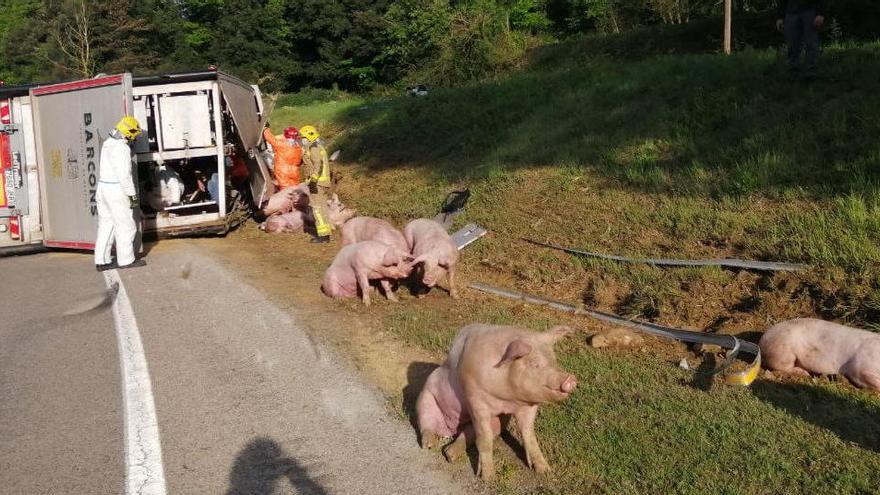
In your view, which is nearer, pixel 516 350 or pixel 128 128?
pixel 516 350

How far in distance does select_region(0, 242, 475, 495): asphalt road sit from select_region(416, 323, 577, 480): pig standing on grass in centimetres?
23

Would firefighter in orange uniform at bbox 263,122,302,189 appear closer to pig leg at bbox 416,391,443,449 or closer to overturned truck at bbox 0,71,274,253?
overturned truck at bbox 0,71,274,253

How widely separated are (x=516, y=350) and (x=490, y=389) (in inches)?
13.5

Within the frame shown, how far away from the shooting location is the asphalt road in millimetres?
4570

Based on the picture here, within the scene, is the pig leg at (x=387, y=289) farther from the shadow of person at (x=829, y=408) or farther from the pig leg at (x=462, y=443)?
the shadow of person at (x=829, y=408)

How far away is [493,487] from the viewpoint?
4.35 m

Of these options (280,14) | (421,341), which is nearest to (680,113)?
(421,341)

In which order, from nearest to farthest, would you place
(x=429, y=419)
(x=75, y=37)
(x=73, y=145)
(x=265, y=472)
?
(x=265, y=472) < (x=429, y=419) < (x=73, y=145) < (x=75, y=37)

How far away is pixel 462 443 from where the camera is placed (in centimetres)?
471

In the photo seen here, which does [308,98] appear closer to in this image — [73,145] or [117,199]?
[73,145]

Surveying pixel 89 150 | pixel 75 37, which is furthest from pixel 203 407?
pixel 75 37

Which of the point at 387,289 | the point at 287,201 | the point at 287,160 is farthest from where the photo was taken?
the point at 287,160

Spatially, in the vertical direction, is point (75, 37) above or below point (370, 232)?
above

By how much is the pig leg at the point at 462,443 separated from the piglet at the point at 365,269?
12.2 feet
